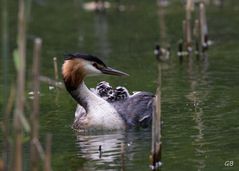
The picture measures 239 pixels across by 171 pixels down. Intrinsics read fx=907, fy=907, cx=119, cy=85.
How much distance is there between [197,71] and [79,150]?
18.8ft

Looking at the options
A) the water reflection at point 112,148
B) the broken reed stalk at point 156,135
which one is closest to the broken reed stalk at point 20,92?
the water reflection at point 112,148

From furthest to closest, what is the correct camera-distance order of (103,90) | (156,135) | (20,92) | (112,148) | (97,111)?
(103,90), (97,111), (112,148), (156,135), (20,92)

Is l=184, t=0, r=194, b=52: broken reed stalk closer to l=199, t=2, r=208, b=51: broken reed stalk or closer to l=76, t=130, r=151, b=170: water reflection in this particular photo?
l=199, t=2, r=208, b=51: broken reed stalk

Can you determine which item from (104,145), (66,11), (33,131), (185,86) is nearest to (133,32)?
(66,11)

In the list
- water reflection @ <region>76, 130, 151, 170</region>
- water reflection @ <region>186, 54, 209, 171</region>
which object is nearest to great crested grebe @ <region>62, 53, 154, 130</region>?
water reflection @ <region>76, 130, 151, 170</region>

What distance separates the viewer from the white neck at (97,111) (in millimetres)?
12289

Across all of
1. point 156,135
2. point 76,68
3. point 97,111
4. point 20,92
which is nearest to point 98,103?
point 97,111

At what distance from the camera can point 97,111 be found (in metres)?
12.4

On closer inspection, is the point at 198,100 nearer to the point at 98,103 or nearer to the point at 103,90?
the point at 103,90

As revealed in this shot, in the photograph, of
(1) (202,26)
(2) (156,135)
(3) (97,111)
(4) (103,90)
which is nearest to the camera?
(2) (156,135)

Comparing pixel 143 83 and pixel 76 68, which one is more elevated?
pixel 76 68

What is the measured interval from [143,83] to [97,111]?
308cm

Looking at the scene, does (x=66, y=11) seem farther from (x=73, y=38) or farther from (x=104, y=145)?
(x=104, y=145)

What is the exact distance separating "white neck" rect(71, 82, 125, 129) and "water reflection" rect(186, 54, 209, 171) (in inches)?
43.0
